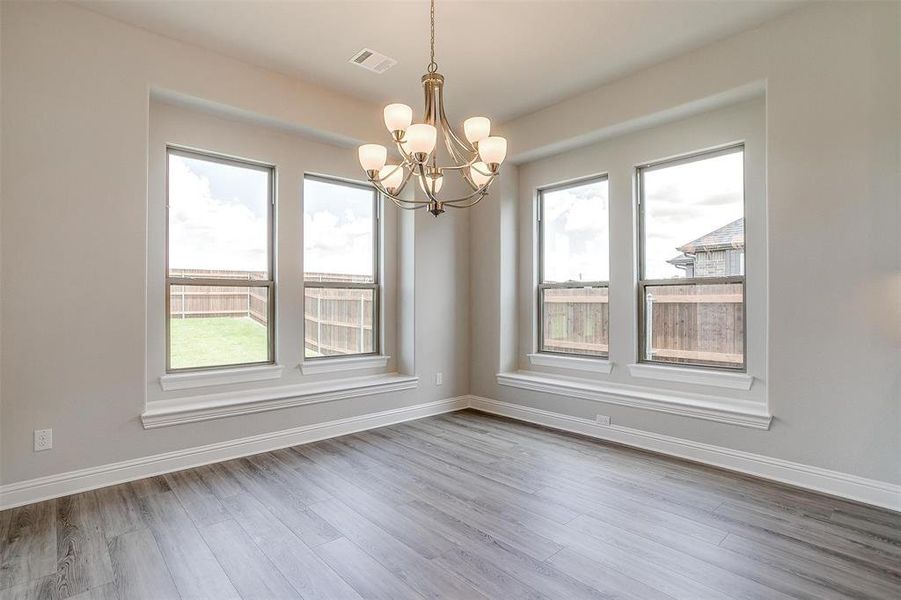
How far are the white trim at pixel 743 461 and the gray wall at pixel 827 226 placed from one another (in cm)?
6

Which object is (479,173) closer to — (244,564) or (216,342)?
(244,564)

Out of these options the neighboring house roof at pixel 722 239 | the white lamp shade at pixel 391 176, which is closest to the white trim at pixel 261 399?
the white lamp shade at pixel 391 176

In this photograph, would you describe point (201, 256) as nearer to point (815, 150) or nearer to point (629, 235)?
point (629, 235)

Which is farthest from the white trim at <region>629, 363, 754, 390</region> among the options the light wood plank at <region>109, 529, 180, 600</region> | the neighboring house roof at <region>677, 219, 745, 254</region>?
the light wood plank at <region>109, 529, 180, 600</region>

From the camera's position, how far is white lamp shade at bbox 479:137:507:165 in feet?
8.08

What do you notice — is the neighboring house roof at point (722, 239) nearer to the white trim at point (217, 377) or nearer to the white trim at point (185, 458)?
the white trim at point (185, 458)

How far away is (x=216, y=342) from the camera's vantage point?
12.6 feet

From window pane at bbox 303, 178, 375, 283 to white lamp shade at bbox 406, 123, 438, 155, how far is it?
7.59 ft

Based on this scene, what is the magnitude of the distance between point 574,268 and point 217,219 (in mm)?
3387

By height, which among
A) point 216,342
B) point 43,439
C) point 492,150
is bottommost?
point 43,439

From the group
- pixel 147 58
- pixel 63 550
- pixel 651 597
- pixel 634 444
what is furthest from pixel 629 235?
pixel 63 550

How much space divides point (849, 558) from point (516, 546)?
158cm

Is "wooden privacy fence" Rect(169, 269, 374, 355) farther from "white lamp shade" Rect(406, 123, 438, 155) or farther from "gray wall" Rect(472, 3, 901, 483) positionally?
"gray wall" Rect(472, 3, 901, 483)

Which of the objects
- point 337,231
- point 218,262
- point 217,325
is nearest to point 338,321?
point 337,231
